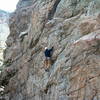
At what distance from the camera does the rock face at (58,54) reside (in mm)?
17906

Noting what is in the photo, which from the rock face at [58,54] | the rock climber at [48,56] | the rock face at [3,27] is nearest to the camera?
the rock face at [58,54]

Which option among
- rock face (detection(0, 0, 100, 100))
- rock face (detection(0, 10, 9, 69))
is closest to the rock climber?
rock face (detection(0, 0, 100, 100))

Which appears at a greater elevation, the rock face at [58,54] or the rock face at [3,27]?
the rock face at [3,27]

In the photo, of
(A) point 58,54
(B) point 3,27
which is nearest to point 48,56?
(A) point 58,54

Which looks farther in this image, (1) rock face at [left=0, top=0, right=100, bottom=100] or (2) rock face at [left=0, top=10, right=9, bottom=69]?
(2) rock face at [left=0, top=10, right=9, bottom=69]

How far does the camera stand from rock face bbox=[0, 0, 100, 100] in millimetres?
17906

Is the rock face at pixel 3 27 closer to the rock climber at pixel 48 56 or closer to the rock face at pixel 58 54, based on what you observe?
the rock face at pixel 58 54

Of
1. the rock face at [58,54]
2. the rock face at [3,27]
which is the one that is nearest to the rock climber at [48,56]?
the rock face at [58,54]

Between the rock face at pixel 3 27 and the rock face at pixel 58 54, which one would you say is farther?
the rock face at pixel 3 27

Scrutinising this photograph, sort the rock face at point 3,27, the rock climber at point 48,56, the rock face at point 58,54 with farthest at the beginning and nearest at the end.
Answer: the rock face at point 3,27, the rock climber at point 48,56, the rock face at point 58,54

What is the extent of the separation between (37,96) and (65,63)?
5.23 m

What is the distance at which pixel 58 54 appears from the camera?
2144cm

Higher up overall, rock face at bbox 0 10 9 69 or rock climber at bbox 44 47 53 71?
rock face at bbox 0 10 9 69

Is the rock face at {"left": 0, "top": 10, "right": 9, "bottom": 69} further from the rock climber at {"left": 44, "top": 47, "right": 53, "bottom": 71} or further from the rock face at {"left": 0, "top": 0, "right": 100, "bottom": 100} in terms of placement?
the rock climber at {"left": 44, "top": 47, "right": 53, "bottom": 71}
